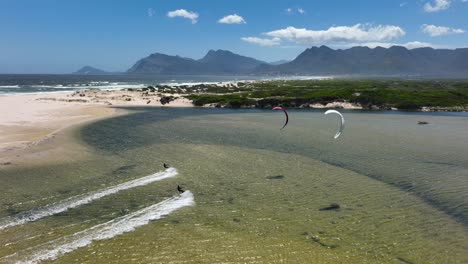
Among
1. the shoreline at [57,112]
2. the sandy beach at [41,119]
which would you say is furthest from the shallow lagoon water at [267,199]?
the shoreline at [57,112]

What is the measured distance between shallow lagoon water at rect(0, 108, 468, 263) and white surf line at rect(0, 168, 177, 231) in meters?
0.56

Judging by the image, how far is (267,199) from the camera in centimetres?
1788

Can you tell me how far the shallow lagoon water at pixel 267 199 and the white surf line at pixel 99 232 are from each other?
24 centimetres

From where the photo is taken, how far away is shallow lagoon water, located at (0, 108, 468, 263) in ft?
41.9

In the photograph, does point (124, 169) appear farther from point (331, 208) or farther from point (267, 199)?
point (331, 208)

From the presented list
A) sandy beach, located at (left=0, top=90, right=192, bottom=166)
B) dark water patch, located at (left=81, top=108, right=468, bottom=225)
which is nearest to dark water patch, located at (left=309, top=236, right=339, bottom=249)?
dark water patch, located at (left=81, top=108, right=468, bottom=225)

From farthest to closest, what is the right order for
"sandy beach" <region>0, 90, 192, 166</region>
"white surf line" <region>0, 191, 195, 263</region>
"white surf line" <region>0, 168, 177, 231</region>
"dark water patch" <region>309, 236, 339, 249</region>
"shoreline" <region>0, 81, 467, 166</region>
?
"shoreline" <region>0, 81, 467, 166</region>
"sandy beach" <region>0, 90, 192, 166</region>
"white surf line" <region>0, 168, 177, 231</region>
"dark water patch" <region>309, 236, 339, 249</region>
"white surf line" <region>0, 191, 195, 263</region>

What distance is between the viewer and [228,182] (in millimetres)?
20562

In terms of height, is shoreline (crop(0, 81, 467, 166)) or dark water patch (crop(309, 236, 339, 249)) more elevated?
shoreline (crop(0, 81, 467, 166))

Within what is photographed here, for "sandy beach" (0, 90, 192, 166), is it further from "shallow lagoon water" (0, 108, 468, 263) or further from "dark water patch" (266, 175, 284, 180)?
"dark water patch" (266, 175, 284, 180)

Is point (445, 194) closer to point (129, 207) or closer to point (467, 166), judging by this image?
point (467, 166)

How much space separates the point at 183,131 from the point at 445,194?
2668cm

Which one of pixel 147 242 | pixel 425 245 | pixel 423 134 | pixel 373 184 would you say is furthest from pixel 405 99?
pixel 147 242

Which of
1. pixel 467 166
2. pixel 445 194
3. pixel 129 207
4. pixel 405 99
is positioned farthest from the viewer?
pixel 405 99
